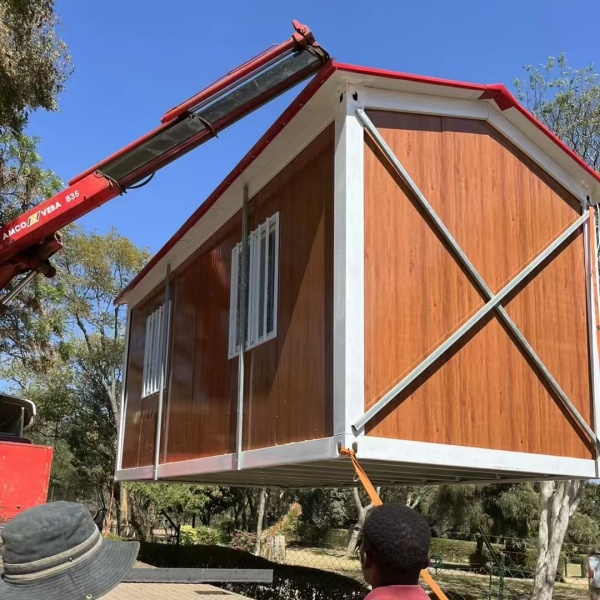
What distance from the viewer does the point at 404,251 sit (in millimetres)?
5594

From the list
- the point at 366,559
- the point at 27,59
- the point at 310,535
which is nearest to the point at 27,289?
the point at 27,59

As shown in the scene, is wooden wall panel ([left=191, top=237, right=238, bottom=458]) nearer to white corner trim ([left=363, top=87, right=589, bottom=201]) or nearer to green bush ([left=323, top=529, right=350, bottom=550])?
white corner trim ([left=363, top=87, right=589, bottom=201])

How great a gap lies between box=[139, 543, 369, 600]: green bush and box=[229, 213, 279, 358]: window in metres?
3.60

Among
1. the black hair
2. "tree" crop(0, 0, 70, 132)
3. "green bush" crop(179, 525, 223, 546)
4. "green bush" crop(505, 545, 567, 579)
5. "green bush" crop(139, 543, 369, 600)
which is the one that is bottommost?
"green bush" crop(505, 545, 567, 579)

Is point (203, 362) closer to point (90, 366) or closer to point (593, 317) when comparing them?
point (593, 317)

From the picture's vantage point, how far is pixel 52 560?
1803 millimetres

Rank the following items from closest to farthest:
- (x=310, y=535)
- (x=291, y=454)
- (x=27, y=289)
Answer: (x=291, y=454), (x=27, y=289), (x=310, y=535)

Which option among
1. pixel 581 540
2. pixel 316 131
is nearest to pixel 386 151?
pixel 316 131

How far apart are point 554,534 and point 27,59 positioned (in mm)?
13646

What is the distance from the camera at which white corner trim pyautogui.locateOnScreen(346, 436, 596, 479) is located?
5059mm

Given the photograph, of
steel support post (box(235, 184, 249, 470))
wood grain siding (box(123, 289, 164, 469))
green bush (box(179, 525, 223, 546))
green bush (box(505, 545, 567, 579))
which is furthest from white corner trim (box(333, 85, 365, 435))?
green bush (box(505, 545, 567, 579))

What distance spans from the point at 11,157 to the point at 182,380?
35.1 ft

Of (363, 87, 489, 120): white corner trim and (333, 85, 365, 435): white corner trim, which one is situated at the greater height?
(363, 87, 489, 120): white corner trim

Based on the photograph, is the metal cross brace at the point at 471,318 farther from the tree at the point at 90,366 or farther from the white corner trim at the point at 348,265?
the tree at the point at 90,366
